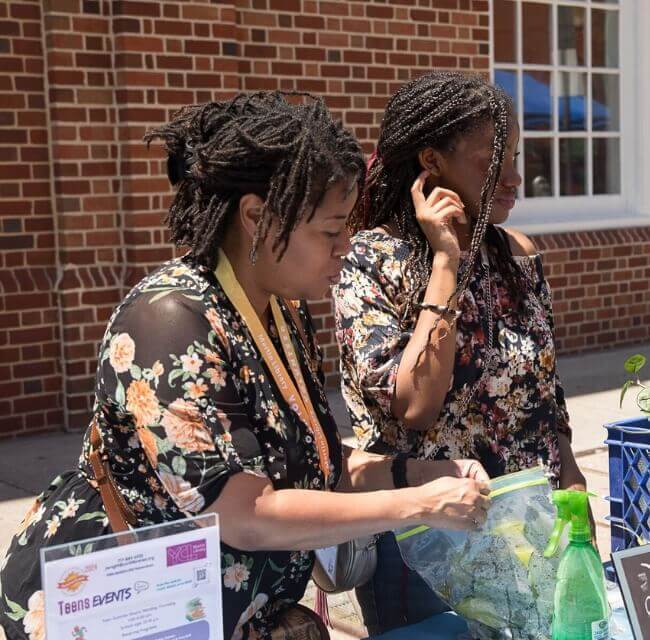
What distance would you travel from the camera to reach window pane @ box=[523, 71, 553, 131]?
8.41m

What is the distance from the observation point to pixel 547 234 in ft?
26.9

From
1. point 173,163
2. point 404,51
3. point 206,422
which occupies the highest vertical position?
point 404,51

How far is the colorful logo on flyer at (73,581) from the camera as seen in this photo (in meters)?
1.39

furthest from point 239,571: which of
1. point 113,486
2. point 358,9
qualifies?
point 358,9

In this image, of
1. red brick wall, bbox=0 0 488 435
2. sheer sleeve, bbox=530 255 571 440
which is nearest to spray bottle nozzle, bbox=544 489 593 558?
sheer sleeve, bbox=530 255 571 440

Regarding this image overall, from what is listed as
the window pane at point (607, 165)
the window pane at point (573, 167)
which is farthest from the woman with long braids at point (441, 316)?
the window pane at point (607, 165)

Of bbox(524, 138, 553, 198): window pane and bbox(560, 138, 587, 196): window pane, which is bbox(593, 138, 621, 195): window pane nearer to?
bbox(560, 138, 587, 196): window pane

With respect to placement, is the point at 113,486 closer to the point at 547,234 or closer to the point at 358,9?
the point at 358,9

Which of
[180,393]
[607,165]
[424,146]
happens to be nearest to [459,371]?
[424,146]

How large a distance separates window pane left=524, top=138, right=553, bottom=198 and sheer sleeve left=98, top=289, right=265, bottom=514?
6.96 metres

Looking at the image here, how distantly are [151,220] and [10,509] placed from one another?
2.02 metres

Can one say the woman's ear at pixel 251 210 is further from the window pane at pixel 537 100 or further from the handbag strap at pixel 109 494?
the window pane at pixel 537 100

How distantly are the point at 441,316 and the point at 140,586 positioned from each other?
104 cm

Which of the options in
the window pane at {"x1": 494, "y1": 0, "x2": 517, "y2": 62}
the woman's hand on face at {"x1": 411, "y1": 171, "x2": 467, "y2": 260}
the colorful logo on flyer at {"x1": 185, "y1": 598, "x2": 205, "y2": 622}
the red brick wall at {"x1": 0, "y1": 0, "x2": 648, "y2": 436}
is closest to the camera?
the colorful logo on flyer at {"x1": 185, "y1": 598, "x2": 205, "y2": 622}
